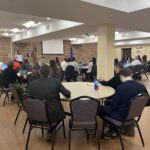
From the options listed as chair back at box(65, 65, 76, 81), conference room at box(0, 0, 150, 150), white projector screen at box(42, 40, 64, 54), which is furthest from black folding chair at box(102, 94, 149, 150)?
white projector screen at box(42, 40, 64, 54)

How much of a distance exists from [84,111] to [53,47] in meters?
11.8

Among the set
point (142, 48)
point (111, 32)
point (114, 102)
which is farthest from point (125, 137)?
point (142, 48)

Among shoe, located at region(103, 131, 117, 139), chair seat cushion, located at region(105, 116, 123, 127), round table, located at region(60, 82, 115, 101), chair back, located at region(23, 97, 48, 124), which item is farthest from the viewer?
shoe, located at region(103, 131, 117, 139)

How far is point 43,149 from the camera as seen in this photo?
2.76 meters

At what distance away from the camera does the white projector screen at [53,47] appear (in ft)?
44.0

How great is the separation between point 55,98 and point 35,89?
1.03ft

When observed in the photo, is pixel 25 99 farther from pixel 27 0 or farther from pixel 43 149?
pixel 27 0

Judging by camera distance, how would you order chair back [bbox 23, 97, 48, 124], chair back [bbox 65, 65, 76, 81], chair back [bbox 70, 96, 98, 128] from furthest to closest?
chair back [bbox 65, 65, 76, 81] < chair back [bbox 23, 97, 48, 124] < chair back [bbox 70, 96, 98, 128]

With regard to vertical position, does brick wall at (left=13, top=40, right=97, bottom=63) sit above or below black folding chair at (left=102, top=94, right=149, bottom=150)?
above

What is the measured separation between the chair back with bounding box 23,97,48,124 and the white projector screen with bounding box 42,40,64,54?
11057 millimetres

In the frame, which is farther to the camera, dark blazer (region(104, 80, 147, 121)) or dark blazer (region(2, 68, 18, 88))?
dark blazer (region(2, 68, 18, 88))

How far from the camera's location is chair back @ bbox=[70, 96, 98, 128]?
2.34 meters

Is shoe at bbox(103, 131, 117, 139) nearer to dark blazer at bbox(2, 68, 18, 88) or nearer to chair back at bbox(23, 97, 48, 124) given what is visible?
chair back at bbox(23, 97, 48, 124)

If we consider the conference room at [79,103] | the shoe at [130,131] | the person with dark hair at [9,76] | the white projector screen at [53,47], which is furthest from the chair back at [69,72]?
the white projector screen at [53,47]
